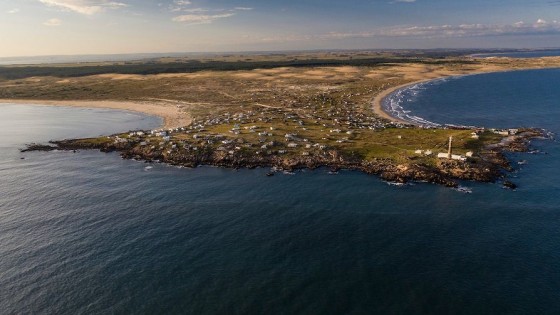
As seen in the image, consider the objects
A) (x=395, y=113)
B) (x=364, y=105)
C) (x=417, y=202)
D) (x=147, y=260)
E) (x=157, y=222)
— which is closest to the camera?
(x=147, y=260)

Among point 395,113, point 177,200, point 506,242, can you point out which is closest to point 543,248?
point 506,242

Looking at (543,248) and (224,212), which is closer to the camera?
(543,248)

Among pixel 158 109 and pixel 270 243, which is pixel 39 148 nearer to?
pixel 158 109

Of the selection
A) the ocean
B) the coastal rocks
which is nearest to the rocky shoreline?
the ocean

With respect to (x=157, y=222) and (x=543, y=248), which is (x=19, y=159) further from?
(x=543, y=248)

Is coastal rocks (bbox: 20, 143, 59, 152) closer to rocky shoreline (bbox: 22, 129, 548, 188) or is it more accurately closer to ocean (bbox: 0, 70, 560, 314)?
rocky shoreline (bbox: 22, 129, 548, 188)

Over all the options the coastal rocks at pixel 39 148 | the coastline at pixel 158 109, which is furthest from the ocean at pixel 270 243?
the coastline at pixel 158 109

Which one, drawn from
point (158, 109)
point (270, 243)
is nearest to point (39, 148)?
point (158, 109)

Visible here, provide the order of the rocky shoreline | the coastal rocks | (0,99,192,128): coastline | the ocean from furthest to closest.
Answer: (0,99,192,128): coastline, the coastal rocks, the rocky shoreline, the ocean
